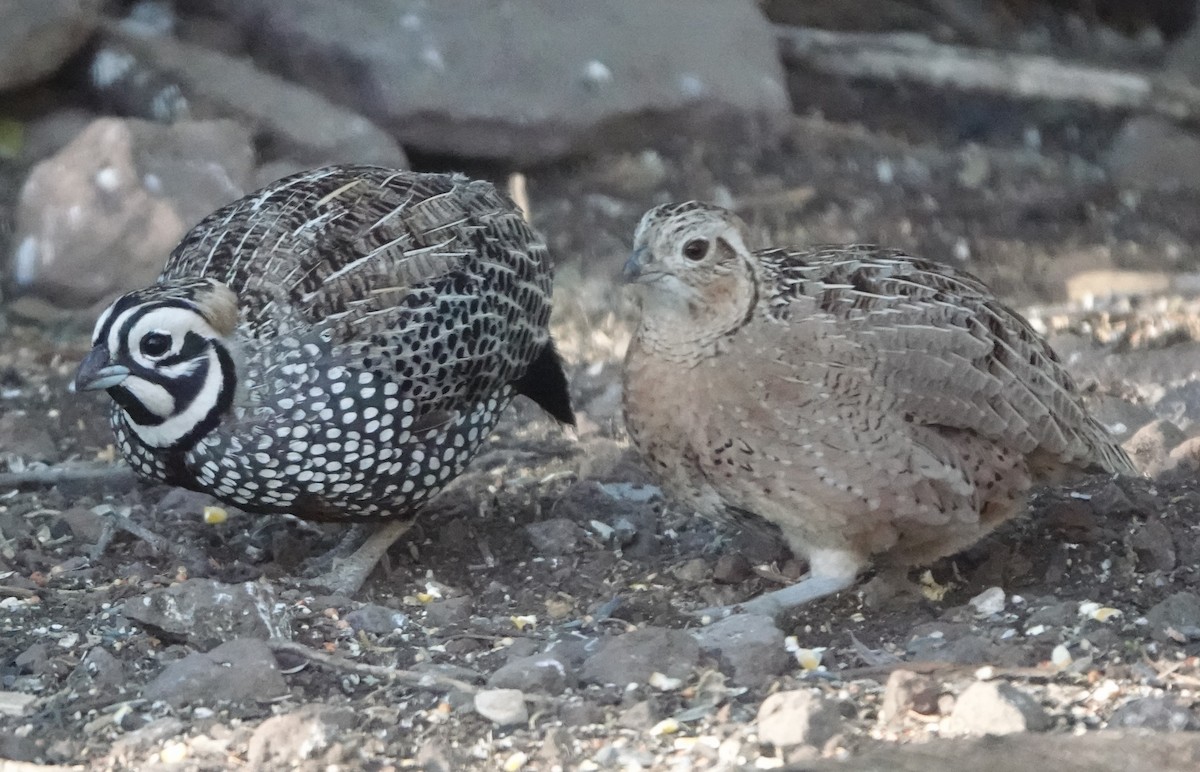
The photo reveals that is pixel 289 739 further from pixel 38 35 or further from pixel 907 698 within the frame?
pixel 38 35

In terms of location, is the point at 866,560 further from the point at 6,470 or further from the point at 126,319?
the point at 6,470

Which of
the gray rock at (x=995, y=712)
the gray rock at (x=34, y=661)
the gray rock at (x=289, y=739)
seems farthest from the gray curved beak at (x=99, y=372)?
the gray rock at (x=995, y=712)

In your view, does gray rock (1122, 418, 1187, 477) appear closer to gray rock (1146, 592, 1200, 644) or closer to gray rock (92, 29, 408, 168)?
gray rock (1146, 592, 1200, 644)

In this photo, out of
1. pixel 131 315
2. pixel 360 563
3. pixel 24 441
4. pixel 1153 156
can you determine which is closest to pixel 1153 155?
pixel 1153 156

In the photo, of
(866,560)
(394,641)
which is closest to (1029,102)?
(866,560)

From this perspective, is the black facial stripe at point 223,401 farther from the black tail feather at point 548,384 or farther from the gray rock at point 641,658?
the gray rock at point 641,658

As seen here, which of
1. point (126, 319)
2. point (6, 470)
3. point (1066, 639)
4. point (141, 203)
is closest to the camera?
point (1066, 639)
